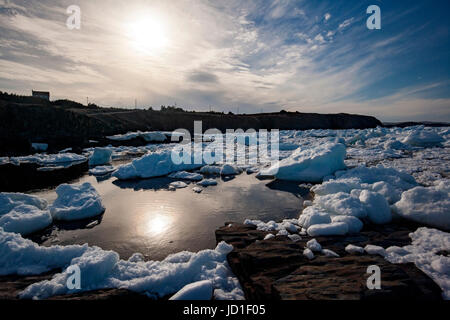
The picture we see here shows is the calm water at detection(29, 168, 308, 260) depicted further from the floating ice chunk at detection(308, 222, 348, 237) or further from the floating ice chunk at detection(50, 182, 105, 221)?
the floating ice chunk at detection(308, 222, 348, 237)

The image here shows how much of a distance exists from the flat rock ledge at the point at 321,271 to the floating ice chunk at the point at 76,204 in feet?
12.5

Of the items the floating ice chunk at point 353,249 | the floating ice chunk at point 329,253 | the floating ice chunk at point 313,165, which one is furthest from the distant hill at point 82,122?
the floating ice chunk at point 353,249

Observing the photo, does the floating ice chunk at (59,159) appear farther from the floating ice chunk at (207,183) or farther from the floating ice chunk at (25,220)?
the floating ice chunk at (207,183)

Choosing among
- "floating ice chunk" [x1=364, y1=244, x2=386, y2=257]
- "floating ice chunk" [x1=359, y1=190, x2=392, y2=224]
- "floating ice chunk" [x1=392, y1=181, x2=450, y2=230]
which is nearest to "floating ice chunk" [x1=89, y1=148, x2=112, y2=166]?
"floating ice chunk" [x1=359, y1=190, x2=392, y2=224]

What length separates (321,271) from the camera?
2.91 m

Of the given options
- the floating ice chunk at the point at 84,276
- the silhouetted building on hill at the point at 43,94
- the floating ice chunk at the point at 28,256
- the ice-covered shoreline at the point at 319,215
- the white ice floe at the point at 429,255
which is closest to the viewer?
Result: the floating ice chunk at the point at 84,276

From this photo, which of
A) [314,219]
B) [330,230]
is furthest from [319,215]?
[330,230]

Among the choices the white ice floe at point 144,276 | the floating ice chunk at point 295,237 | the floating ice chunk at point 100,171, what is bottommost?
the white ice floe at point 144,276

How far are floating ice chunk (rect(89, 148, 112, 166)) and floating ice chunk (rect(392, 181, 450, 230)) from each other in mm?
14657

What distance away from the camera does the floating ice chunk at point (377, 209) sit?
4777 mm

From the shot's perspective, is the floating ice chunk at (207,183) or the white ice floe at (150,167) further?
the white ice floe at (150,167)

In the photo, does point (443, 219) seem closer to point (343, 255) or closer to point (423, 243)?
point (423, 243)

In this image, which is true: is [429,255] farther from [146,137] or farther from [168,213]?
[146,137]
